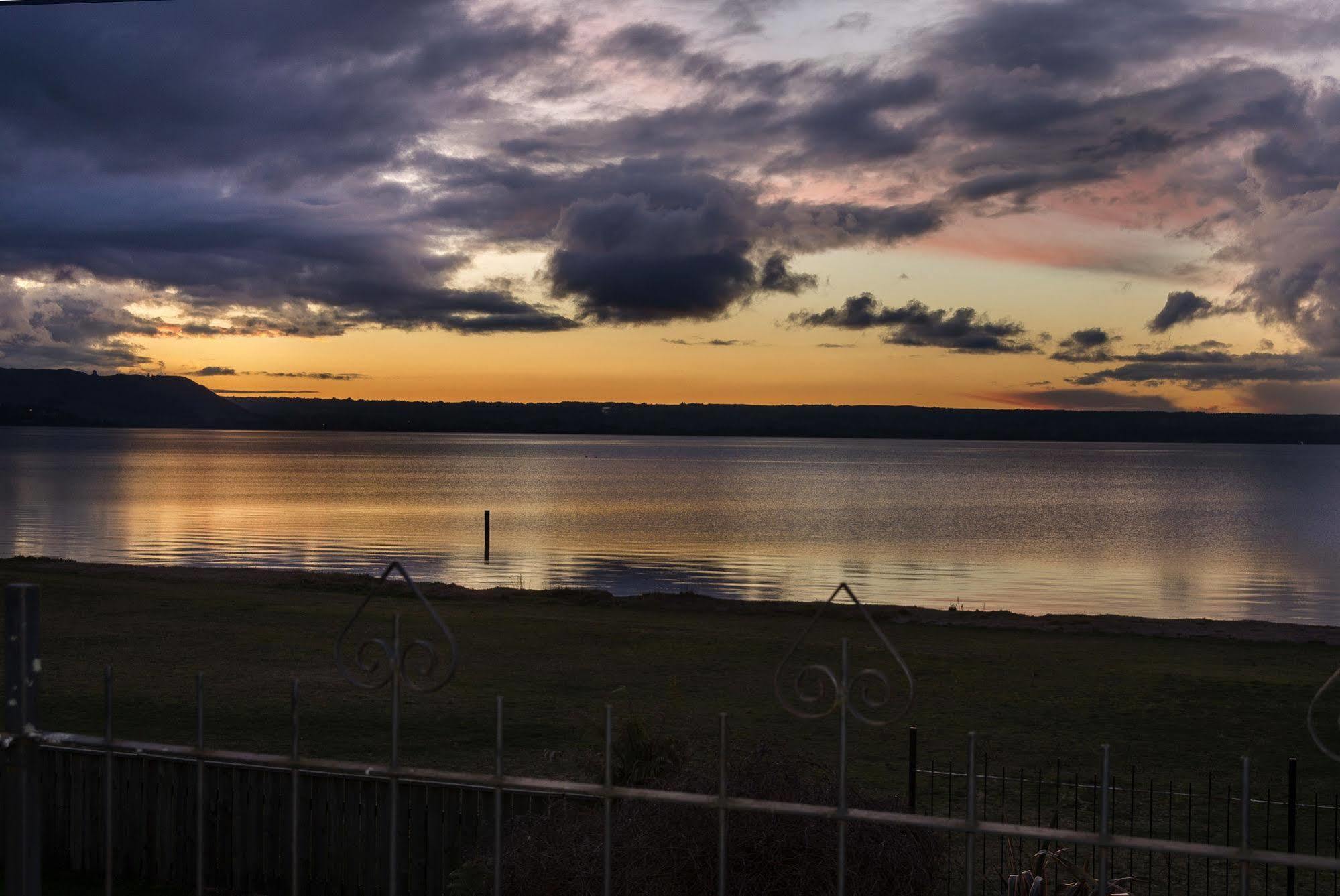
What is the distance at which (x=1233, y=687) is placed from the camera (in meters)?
18.3

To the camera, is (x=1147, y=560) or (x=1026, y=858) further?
(x=1147, y=560)

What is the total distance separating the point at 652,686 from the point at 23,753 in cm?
1341

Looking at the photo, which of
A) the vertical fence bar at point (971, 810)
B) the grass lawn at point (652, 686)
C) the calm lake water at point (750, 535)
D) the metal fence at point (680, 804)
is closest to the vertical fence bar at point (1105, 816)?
the metal fence at point (680, 804)

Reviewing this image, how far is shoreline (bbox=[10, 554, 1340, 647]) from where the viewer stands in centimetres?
2997

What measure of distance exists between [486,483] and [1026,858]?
14420 centimetres

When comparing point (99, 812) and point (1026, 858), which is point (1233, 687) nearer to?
point (1026, 858)

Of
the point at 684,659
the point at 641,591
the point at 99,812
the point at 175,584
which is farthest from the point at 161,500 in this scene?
the point at 99,812

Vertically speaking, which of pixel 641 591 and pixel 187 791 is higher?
pixel 187 791

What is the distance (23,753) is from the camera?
511cm

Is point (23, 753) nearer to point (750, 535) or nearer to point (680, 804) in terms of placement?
point (680, 804)

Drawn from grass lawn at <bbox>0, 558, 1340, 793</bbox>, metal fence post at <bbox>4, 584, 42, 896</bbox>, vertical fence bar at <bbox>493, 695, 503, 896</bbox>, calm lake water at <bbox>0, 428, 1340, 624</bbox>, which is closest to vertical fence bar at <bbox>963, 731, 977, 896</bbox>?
vertical fence bar at <bbox>493, 695, 503, 896</bbox>

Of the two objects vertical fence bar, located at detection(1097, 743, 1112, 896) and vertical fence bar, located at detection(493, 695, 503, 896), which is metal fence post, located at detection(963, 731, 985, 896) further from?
vertical fence bar, located at detection(493, 695, 503, 896)

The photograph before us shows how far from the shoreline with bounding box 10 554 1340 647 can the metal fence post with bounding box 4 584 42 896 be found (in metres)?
25.5

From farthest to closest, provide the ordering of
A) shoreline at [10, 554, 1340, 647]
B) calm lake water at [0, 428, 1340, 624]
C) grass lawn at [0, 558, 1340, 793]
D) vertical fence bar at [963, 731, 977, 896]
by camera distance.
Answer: calm lake water at [0, 428, 1340, 624]
shoreline at [10, 554, 1340, 647]
grass lawn at [0, 558, 1340, 793]
vertical fence bar at [963, 731, 977, 896]
